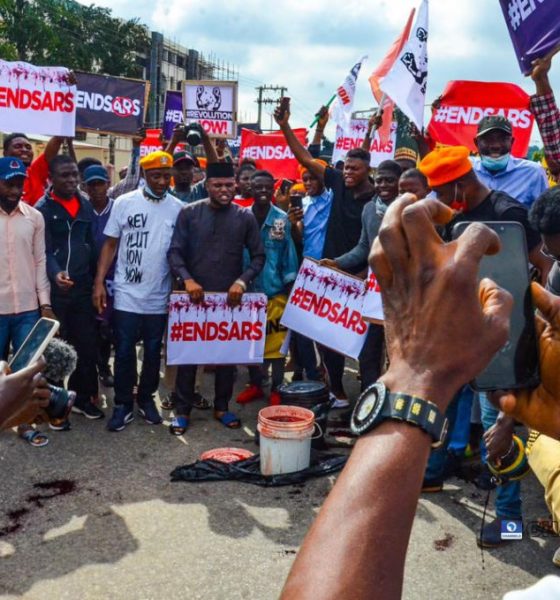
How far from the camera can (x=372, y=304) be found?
546 centimetres

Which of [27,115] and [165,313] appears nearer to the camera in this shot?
[165,313]

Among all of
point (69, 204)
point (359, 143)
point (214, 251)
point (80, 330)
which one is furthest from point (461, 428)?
point (359, 143)

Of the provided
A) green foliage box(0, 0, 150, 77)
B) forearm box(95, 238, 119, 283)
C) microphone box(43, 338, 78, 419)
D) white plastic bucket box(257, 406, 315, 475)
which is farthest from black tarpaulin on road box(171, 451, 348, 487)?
green foliage box(0, 0, 150, 77)

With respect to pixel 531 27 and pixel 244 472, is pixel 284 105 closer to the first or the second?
pixel 531 27

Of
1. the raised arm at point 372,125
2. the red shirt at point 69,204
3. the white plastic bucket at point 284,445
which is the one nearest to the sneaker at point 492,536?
the white plastic bucket at point 284,445

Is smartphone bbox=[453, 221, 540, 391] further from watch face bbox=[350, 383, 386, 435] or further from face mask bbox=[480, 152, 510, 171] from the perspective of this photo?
face mask bbox=[480, 152, 510, 171]

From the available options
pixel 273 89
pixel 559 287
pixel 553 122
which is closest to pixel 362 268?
pixel 553 122

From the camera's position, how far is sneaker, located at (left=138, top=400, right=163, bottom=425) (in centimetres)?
562

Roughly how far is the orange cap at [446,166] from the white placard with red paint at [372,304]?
4.77ft

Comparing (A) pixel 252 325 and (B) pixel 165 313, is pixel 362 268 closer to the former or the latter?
(A) pixel 252 325

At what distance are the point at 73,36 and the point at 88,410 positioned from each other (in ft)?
141

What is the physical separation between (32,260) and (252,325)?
188cm

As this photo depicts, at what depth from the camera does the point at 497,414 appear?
3564 millimetres

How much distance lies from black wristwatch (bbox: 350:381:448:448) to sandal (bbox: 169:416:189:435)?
15.0 feet
